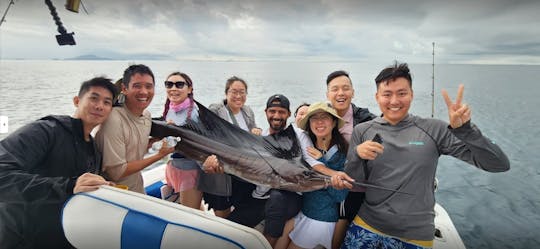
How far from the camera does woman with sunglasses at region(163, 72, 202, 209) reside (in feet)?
8.18

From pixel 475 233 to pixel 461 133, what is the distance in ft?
12.9

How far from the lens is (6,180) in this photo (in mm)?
1320

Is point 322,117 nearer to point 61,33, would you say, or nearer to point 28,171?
point 28,171

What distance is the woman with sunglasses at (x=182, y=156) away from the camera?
2.49 m

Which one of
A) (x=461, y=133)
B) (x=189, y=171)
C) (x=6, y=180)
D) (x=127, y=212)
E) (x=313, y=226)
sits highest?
(x=461, y=133)

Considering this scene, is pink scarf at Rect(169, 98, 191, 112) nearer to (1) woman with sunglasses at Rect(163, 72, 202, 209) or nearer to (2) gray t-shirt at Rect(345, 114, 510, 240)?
(1) woman with sunglasses at Rect(163, 72, 202, 209)

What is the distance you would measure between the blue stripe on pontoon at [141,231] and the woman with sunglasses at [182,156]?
3.71ft

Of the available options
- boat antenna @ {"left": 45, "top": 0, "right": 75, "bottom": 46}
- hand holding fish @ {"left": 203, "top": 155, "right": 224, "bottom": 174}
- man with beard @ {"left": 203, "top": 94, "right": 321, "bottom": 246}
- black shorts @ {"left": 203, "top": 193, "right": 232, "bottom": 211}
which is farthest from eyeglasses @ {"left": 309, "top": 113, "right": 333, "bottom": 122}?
boat antenna @ {"left": 45, "top": 0, "right": 75, "bottom": 46}

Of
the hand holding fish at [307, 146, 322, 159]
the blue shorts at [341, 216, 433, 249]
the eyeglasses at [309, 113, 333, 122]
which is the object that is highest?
the eyeglasses at [309, 113, 333, 122]

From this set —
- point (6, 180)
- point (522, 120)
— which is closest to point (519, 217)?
point (6, 180)

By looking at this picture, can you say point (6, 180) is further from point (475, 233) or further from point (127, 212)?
point (475, 233)

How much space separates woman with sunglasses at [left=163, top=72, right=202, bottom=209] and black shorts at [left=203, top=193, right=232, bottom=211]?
3.5 inches

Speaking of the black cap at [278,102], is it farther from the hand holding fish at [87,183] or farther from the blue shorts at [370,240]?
the hand holding fish at [87,183]

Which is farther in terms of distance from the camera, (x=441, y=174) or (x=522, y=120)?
(x=522, y=120)
